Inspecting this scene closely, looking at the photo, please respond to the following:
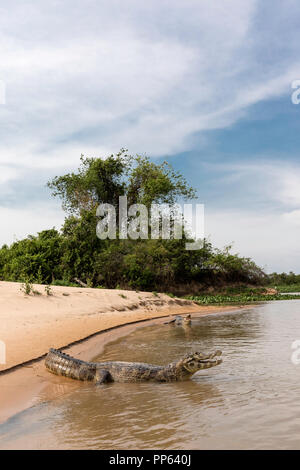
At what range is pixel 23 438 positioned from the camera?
4148 millimetres

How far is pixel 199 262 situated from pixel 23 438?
3201 centimetres

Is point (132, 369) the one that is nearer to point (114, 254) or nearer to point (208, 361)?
point (208, 361)

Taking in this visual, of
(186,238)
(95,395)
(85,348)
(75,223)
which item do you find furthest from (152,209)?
(95,395)

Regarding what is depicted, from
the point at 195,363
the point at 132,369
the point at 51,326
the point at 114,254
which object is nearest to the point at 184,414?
the point at 195,363

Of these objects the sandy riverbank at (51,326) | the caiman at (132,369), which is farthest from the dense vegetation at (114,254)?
the caiman at (132,369)

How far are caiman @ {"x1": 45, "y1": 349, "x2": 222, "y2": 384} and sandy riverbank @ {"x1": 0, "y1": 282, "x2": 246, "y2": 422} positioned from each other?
22cm

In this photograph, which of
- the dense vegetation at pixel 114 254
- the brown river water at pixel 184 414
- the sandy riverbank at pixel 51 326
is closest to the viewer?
the brown river water at pixel 184 414

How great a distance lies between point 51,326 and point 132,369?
5351 mm

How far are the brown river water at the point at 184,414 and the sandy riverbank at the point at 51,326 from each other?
1.79 ft

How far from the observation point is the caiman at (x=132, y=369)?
21.9 ft

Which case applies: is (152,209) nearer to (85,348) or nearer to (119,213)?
(119,213)

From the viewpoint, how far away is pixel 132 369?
22.5 feet

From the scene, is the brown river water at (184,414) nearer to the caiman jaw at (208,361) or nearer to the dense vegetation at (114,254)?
the caiman jaw at (208,361)

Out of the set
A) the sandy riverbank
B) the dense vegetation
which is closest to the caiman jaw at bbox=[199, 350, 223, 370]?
the sandy riverbank
